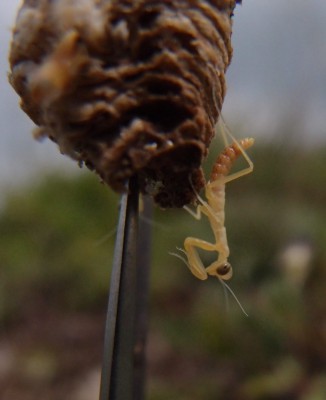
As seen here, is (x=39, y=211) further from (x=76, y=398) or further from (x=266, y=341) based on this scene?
(x=266, y=341)

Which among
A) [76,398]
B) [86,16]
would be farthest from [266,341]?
[86,16]

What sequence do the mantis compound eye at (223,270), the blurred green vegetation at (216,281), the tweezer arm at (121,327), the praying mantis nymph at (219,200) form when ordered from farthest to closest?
the blurred green vegetation at (216,281) < the mantis compound eye at (223,270) < the praying mantis nymph at (219,200) < the tweezer arm at (121,327)

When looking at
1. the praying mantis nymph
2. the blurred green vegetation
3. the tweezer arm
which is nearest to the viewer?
the tweezer arm

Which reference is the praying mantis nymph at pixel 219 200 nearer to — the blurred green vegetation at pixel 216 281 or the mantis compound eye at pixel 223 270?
the mantis compound eye at pixel 223 270

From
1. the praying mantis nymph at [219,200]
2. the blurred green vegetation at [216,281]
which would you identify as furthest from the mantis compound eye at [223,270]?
the blurred green vegetation at [216,281]

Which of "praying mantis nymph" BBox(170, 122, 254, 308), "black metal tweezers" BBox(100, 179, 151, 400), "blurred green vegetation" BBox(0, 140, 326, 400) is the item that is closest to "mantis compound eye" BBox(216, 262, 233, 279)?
"praying mantis nymph" BBox(170, 122, 254, 308)

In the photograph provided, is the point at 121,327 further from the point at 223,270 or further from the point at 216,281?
the point at 216,281

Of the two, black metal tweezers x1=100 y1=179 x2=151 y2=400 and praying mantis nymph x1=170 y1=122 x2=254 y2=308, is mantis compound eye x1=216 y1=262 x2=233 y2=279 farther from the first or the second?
black metal tweezers x1=100 y1=179 x2=151 y2=400

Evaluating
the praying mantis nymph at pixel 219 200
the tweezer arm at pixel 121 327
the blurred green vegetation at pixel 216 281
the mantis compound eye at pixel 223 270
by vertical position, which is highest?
the tweezer arm at pixel 121 327

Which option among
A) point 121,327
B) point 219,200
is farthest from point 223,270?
point 121,327
